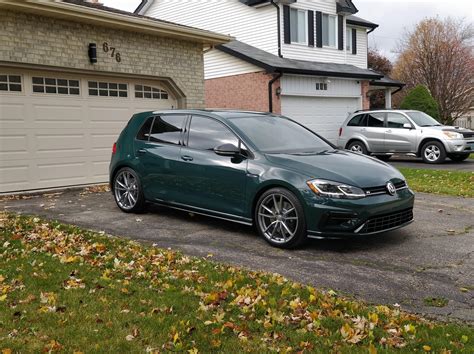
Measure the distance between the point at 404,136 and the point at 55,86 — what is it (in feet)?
34.8

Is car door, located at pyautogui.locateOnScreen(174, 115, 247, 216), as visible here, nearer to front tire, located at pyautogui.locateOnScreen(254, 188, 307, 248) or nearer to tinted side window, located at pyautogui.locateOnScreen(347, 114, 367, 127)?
front tire, located at pyautogui.locateOnScreen(254, 188, 307, 248)

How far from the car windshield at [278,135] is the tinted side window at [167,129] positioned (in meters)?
0.93

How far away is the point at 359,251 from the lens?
5918mm

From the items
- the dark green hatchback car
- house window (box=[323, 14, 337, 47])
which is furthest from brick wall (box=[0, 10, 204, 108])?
house window (box=[323, 14, 337, 47])

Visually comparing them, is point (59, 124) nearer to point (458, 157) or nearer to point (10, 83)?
point (10, 83)

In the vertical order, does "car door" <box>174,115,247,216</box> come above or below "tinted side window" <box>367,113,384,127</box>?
below

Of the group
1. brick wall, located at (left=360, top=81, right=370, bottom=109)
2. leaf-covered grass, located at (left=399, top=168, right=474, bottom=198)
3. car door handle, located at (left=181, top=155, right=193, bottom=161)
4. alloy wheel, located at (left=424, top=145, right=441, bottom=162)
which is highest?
brick wall, located at (left=360, top=81, right=370, bottom=109)

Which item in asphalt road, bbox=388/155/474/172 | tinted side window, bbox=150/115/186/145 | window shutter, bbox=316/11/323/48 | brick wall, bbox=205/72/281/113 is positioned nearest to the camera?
tinted side window, bbox=150/115/186/145

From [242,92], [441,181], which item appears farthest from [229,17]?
[441,181]

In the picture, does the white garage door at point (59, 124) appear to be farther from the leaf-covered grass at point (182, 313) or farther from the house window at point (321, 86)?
the house window at point (321, 86)

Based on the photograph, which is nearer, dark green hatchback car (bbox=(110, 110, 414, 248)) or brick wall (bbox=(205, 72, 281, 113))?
dark green hatchback car (bbox=(110, 110, 414, 248))

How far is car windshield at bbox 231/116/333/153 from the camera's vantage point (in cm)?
669

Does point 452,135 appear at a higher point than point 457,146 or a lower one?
higher

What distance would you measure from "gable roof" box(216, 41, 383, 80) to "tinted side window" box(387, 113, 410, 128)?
3.86 m
